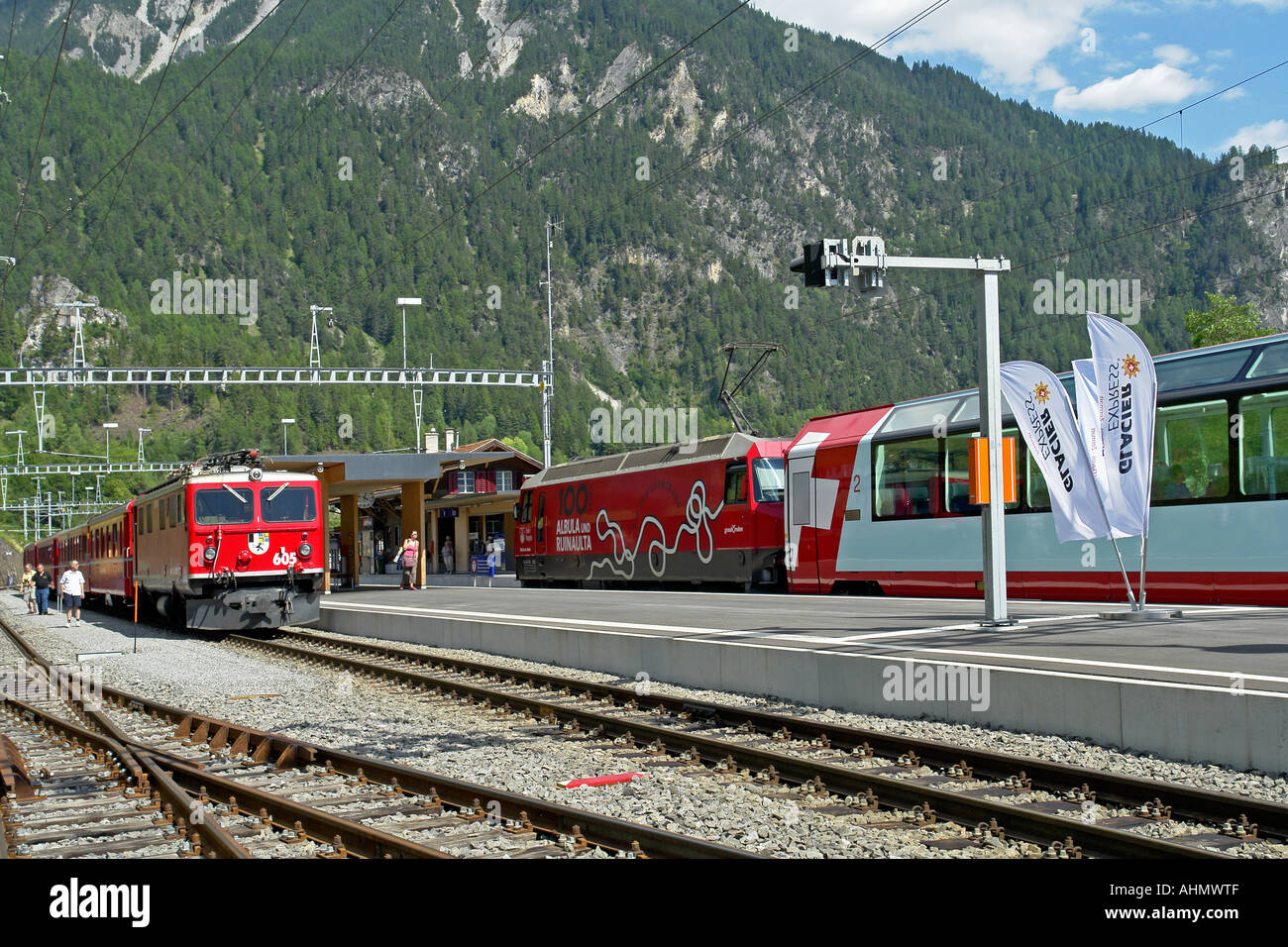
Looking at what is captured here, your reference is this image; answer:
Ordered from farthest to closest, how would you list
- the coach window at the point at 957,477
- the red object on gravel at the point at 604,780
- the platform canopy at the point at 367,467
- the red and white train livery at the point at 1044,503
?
the platform canopy at the point at 367,467
the coach window at the point at 957,477
the red and white train livery at the point at 1044,503
the red object on gravel at the point at 604,780

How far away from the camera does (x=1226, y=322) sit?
49219mm

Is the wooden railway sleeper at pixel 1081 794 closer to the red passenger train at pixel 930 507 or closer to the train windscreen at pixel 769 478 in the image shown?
the red passenger train at pixel 930 507

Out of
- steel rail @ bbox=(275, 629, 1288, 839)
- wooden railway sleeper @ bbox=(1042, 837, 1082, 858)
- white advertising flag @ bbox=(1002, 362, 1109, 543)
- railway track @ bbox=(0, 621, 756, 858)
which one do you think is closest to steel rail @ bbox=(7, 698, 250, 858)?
railway track @ bbox=(0, 621, 756, 858)

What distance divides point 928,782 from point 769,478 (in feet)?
56.0

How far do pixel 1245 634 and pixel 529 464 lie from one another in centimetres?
4057

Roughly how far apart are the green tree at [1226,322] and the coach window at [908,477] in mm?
33636

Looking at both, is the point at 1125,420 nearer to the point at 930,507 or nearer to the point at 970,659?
the point at 970,659

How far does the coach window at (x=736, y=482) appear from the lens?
25.1m

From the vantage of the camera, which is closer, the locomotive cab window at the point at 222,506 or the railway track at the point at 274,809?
the railway track at the point at 274,809

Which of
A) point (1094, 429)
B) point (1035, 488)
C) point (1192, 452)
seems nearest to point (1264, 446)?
point (1192, 452)

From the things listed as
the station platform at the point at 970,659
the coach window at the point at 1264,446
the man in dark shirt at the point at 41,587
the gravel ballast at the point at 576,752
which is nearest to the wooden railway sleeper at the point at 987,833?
the gravel ballast at the point at 576,752

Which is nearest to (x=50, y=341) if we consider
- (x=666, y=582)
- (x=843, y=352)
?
(x=843, y=352)
